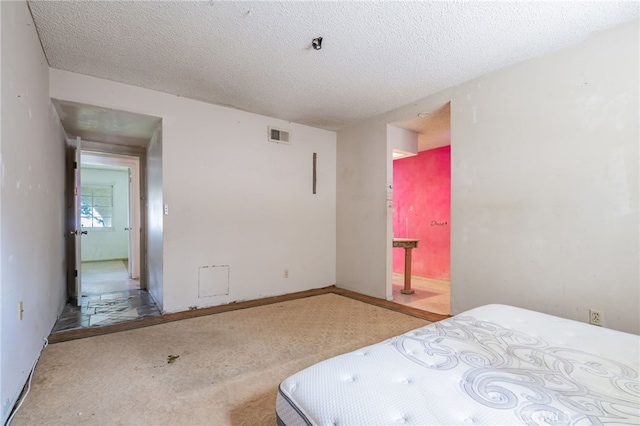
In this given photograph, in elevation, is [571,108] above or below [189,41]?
below

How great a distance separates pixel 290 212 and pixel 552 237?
3001 mm

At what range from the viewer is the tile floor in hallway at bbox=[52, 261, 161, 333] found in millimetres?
3041

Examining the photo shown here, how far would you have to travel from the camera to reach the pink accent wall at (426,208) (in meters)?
5.27

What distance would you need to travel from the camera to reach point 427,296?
416cm

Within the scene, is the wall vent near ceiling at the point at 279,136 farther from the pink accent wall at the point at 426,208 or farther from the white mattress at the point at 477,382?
the white mattress at the point at 477,382

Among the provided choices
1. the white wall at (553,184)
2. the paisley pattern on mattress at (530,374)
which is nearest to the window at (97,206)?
the white wall at (553,184)

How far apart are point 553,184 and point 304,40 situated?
2341 millimetres

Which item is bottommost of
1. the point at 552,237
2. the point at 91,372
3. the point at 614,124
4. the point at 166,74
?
the point at 91,372

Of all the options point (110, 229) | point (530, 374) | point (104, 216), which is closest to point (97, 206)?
point (104, 216)

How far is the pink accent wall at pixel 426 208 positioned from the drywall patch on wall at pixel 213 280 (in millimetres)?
3503

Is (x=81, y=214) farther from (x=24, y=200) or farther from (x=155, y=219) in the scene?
(x=24, y=200)

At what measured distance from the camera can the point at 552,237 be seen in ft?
8.02

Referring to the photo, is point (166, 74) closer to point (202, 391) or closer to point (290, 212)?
point (290, 212)

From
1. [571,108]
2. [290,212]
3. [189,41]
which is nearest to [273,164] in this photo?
[290,212]
